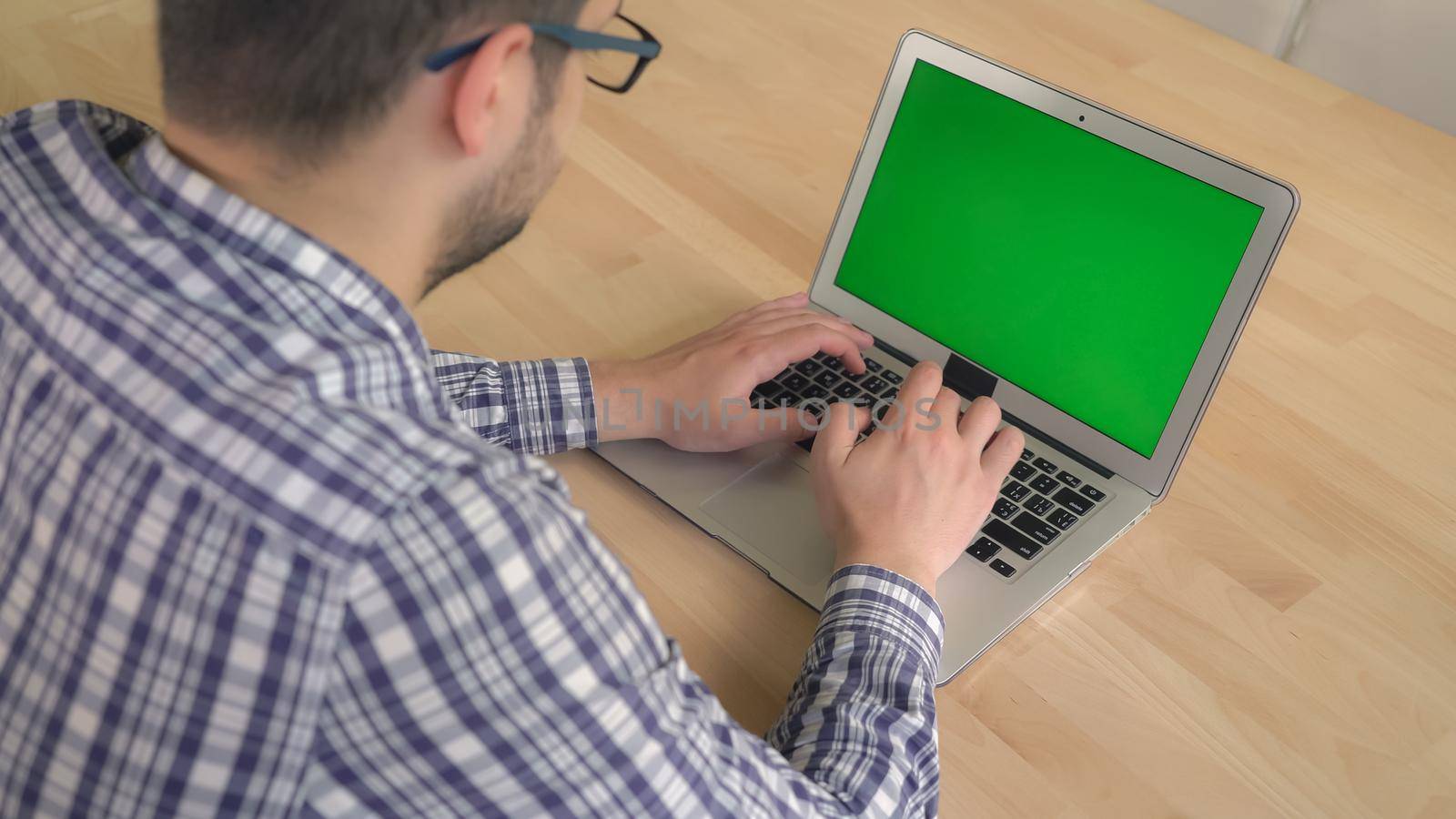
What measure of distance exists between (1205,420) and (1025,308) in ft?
0.68

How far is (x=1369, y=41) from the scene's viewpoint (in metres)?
1.84

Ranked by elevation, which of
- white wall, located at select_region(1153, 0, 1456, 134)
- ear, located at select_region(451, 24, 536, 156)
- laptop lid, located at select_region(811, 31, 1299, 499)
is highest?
white wall, located at select_region(1153, 0, 1456, 134)

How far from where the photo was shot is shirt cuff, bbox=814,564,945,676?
84 centimetres

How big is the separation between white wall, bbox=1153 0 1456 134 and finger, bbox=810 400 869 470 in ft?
4.05

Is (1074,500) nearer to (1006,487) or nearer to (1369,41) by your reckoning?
(1006,487)

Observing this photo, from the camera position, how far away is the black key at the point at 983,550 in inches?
37.4

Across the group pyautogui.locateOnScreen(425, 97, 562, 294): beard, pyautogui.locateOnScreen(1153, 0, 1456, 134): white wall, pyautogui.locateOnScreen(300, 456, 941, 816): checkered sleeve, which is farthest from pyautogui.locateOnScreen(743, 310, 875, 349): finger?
pyautogui.locateOnScreen(1153, 0, 1456, 134): white wall

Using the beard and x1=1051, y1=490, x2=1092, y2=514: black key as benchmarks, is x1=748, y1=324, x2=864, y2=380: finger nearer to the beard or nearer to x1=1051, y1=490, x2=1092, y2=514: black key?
x1=1051, y1=490, x2=1092, y2=514: black key

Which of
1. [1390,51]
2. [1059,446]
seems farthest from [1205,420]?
[1390,51]

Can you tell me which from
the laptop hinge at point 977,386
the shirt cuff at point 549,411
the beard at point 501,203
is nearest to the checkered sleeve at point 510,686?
the beard at point 501,203

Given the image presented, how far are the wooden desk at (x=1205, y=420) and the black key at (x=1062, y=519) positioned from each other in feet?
0.16

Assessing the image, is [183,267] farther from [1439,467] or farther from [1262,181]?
[1439,467]

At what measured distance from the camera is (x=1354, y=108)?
145cm

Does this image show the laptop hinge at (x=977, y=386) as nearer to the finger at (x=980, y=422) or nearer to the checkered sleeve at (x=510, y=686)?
the finger at (x=980, y=422)
